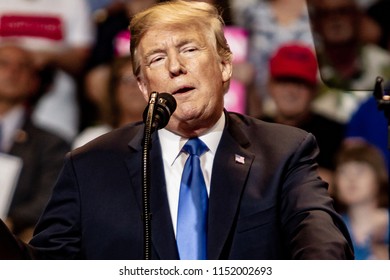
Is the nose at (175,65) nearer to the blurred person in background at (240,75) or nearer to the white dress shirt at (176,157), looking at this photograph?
the white dress shirt at (176,157)

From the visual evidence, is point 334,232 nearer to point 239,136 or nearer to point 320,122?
point 239,136

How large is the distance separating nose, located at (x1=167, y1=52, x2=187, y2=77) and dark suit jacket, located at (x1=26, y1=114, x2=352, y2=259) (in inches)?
6.6

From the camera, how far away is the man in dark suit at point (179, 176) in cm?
210

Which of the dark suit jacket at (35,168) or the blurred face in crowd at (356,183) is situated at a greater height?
the dark suit jacket at (35,168)

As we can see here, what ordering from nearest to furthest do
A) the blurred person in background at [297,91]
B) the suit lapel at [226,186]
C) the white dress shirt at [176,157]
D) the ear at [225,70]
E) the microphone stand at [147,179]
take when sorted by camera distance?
1. the microphone stand at [147,179]
2. the suit lapel at [226,186]
3. the white dress shirt at [176,157]
4. the ear at [225,70]
5. the blurred person in background at [297,91]

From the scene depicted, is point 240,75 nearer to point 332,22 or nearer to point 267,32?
point 267,32

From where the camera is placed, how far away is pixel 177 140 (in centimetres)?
226

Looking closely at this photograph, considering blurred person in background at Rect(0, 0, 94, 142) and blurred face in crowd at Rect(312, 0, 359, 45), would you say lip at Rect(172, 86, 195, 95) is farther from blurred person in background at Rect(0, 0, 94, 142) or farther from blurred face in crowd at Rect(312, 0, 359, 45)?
blurred person in background at Rect(0, 0, 94, 142)

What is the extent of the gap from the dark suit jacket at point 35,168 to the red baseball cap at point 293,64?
0.88m

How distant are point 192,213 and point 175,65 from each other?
0.34m

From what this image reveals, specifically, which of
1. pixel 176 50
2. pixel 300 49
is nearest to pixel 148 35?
pixel 176 50

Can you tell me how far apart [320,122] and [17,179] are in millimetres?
1221

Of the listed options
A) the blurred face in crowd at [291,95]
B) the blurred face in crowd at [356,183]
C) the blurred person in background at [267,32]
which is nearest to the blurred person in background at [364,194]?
the blurred face in crowd at [356,183]

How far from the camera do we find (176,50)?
2.24 m
